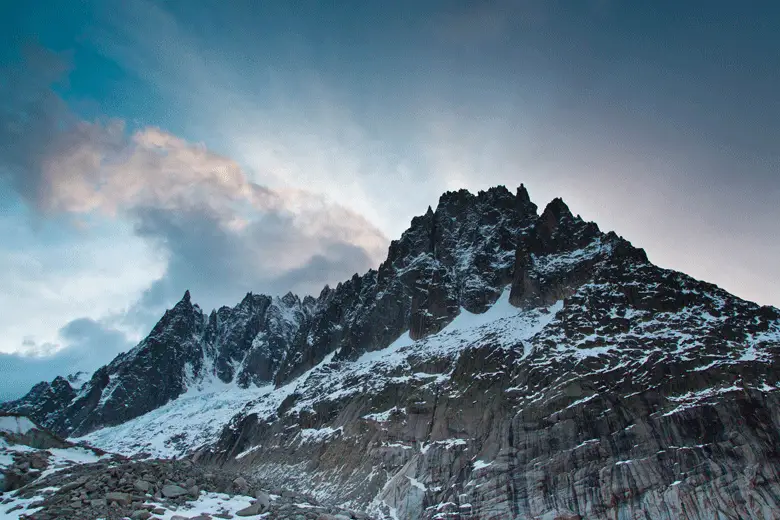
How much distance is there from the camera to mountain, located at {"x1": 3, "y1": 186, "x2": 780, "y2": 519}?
68750 mm

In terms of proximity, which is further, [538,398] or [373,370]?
[373,370]

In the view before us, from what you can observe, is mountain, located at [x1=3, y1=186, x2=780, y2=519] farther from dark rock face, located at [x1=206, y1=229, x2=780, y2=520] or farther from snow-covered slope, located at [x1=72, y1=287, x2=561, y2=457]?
snow-covered slope, located at [x1=72, y1=287, x2=561, y2=457]

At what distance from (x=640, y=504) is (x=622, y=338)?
36.8m

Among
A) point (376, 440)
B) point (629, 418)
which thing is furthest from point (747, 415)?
point (376, 440)

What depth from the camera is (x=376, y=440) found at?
329 ft

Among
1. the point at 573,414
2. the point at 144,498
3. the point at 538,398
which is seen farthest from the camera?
the point at 538,398

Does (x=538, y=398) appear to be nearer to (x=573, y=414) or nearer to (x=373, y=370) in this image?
(x=573, y=414)

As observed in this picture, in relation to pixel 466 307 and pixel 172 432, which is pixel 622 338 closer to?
pixel 466 307

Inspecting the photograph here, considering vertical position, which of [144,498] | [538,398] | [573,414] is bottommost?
[144,498]

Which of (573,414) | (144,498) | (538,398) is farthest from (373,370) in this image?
(144,498)

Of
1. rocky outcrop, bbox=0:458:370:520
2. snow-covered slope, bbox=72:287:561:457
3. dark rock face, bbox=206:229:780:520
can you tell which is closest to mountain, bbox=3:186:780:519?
dark rock face, bbox=206:229:780:520

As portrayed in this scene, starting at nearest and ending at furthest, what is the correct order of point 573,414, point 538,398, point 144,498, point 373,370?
point 144,498 → point 573,414 → point 538,398 → point 373,370

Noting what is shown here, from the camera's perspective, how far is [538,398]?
87625 millimetres

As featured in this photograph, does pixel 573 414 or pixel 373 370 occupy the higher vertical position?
pixel 373 370
